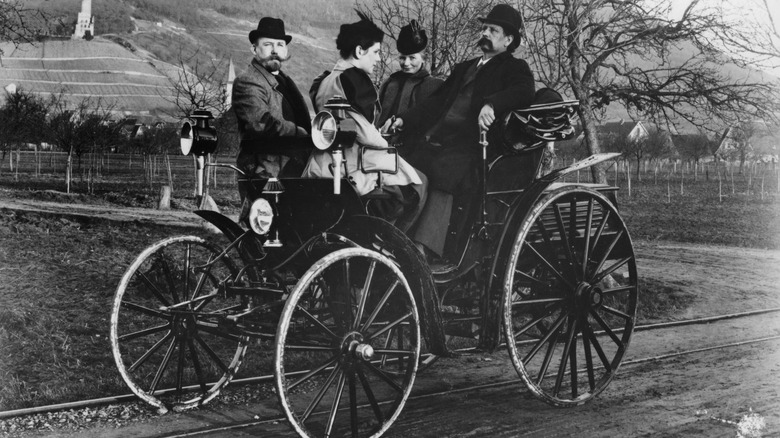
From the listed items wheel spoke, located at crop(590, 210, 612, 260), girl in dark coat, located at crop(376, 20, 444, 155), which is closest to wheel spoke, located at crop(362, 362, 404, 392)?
wheel spoke, located at crop(590, 210, 612, 260)

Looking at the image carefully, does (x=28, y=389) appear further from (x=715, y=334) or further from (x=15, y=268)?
(x=715, y=334)

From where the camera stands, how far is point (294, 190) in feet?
14.3

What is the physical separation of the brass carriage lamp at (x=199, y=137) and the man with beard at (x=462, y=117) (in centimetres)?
135

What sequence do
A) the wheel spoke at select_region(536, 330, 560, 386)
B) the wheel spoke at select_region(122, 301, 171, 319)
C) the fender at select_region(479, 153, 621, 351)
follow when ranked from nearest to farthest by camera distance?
1. the wheel spoke at select_region(122, 301, 171, 319)
2. the fender at select_region(479, 153, 621, 351)
3. the wheel spoke at select_region(536, 330, 560, 386)

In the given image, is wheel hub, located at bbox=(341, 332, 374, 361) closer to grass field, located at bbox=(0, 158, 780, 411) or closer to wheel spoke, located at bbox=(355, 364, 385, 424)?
A: wheel spoke, located at bbox=(355, 364, 385, 424)

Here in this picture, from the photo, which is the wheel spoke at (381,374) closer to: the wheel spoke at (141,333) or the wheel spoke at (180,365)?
the wheel spoke at (180,365)

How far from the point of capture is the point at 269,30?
502 centimetres

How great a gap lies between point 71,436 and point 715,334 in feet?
20.0

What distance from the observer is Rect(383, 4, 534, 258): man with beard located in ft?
15.9

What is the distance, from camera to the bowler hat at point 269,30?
4992 millimetres

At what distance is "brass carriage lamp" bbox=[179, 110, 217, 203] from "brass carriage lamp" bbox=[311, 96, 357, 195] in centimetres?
70

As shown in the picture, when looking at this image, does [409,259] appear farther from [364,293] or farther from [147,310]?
[147,310]

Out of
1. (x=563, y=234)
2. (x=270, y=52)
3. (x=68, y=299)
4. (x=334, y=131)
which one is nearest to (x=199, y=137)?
(x=334, y=131)

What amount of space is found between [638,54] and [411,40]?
234 inches
